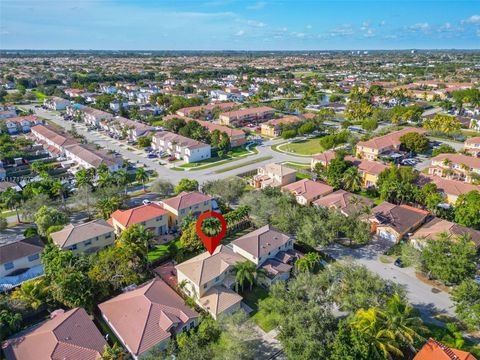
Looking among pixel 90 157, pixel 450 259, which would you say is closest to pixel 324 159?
pixel 450 259

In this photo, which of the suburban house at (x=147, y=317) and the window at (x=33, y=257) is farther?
the window at (x=33, y=257)

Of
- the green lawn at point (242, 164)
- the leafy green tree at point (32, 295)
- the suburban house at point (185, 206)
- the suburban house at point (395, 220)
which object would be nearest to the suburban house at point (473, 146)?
the suburban house at point (395, 220)

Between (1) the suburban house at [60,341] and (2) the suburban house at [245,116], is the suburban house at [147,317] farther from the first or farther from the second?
(2) the suburban house at [245,116]

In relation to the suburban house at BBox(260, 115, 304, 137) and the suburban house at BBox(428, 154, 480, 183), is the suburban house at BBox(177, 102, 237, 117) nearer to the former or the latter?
the suburban house at BBox(260, 115, 304, 137)

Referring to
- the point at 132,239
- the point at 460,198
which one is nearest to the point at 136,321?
the point at 132,239

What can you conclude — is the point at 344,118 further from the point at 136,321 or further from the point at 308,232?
the point at 136,321

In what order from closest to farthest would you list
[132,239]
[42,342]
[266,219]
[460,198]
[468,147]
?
[42,342]
[132,239]
[266,219]
[460,198]
[468,147]

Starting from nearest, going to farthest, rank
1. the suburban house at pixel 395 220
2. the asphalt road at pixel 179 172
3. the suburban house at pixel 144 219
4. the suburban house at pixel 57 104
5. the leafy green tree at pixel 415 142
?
1. the suburban house at pixel 144 219
2. the suburban house at pixel 395 220
3. the asphalt road at pixel 179 172
4. the leafy green tree at pixel 415 142
5. the suburban house at pixel 57 104
